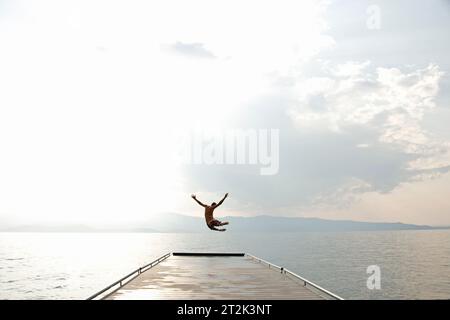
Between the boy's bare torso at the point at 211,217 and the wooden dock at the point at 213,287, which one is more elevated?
the boy's bare torso at the point at 211,217

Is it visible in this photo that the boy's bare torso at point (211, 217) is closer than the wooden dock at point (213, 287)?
No

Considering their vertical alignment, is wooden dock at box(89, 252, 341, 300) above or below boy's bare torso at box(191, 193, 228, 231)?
below

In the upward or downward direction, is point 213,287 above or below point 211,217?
below

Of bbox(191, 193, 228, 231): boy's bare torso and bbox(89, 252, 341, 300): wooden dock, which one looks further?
bbox(191, 193, 228, 231): boy's bare torso
